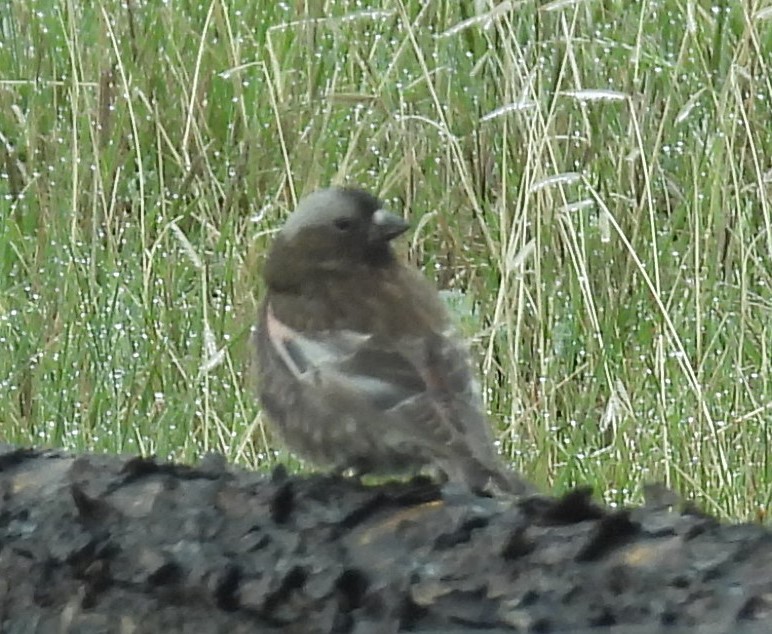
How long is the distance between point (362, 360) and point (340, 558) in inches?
11.8

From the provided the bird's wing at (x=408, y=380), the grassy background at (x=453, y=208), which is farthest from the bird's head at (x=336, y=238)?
the grassy background at (x=453, y=208)

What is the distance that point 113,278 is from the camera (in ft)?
5.49

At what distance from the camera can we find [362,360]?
1.12m

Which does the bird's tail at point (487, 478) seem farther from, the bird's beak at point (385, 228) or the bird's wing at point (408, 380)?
the bird's beak at point (385, 228)

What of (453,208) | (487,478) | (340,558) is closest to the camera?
(340,558)

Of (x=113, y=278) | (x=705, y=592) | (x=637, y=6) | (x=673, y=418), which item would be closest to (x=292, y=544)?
(x=705, y=592)

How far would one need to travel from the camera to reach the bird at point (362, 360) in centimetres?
109

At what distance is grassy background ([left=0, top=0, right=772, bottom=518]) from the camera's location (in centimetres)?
155

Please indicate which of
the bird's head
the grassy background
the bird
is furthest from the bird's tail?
the grassy background

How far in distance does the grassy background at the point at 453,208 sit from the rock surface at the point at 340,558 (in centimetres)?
59

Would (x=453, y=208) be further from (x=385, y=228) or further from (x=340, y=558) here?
(x=340, y=558)

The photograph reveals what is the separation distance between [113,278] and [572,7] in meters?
0.65

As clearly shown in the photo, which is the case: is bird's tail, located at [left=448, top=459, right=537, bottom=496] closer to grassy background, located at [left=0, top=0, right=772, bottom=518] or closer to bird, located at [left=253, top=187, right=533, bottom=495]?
bird, located at [left=253, top=187, right=533, bottom=495]

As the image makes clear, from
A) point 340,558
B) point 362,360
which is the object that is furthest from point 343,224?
A: point 340,558
